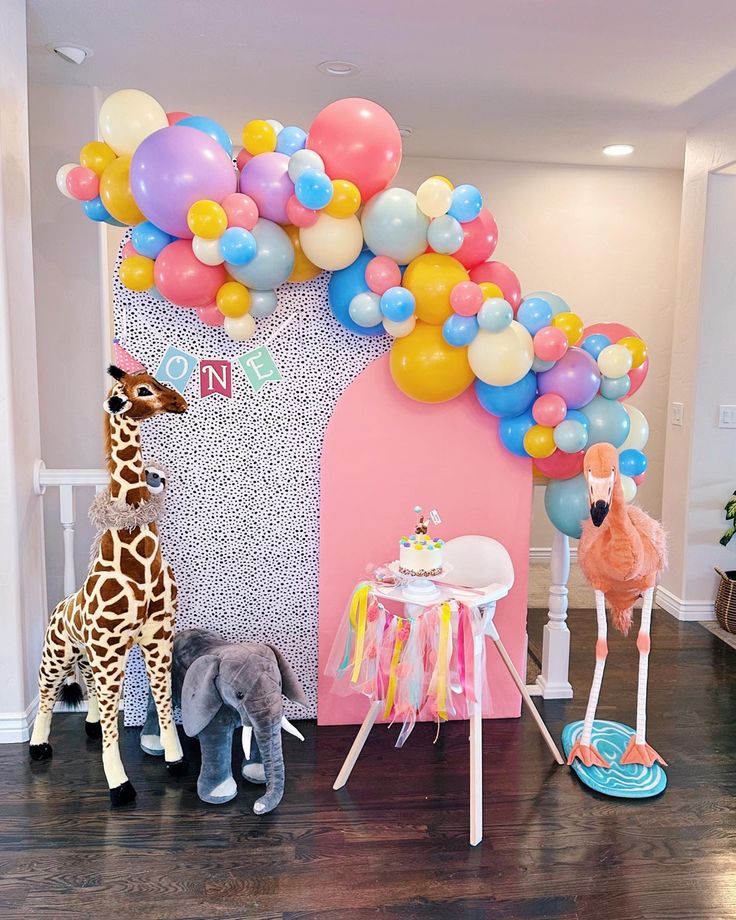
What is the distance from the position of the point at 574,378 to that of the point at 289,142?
120cm

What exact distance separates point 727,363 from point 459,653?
8.55 ft

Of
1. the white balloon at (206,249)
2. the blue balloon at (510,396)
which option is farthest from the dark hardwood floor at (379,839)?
the white balloon at (206,249)

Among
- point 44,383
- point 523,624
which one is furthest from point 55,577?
point 523,624

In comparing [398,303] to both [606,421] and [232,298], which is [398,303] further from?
[606,421]

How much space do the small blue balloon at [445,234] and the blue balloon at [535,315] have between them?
12.5 inches

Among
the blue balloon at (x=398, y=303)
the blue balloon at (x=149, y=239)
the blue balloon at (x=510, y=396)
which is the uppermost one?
the blue balloon at (x=149, y=239)

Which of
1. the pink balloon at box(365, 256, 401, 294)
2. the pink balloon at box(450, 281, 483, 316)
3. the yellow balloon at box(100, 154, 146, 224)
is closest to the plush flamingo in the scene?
the pink balloon at box(450, 281, 483, 316)

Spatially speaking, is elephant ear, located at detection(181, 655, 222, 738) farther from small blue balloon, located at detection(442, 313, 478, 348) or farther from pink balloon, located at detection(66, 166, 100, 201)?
pink balloon, located at detection(66, 166, 100, 201)

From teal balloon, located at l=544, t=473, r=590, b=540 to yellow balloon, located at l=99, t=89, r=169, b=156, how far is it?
5.93 ft

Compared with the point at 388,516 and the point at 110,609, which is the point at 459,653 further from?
the point at 110,609

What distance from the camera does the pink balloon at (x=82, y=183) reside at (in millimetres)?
2600

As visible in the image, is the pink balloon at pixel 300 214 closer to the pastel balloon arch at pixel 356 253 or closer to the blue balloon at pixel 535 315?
the pastel balloon arch at pixel 356 253

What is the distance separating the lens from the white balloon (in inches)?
98.6

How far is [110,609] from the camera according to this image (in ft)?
8.34
